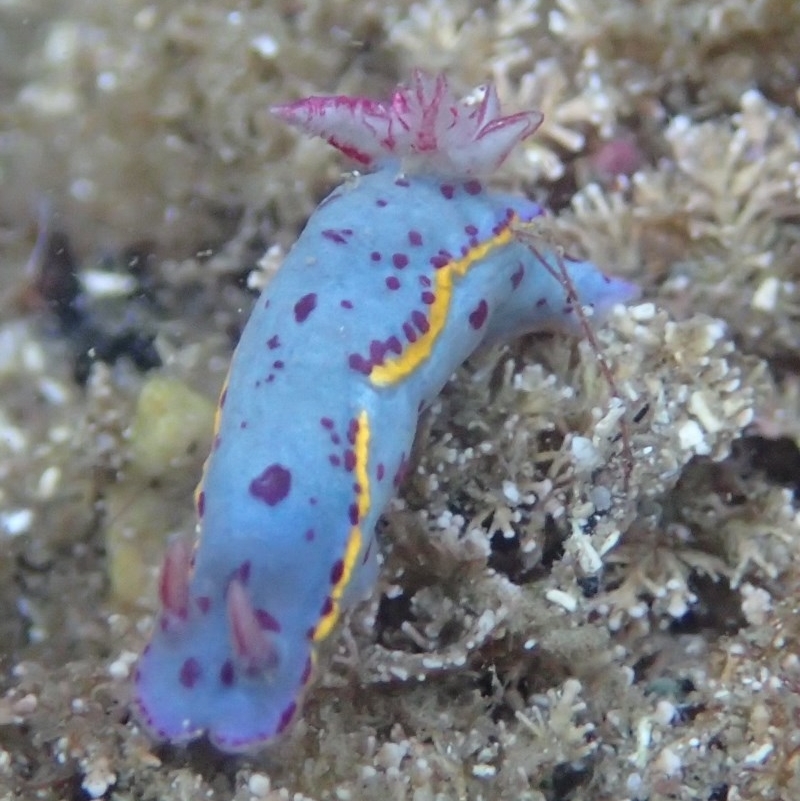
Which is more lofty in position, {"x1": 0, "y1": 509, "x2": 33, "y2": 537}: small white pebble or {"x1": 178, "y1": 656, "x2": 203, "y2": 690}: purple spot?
{"x1": 178, "y1": 656, "x2": 203, "y2": 690}: purple spot

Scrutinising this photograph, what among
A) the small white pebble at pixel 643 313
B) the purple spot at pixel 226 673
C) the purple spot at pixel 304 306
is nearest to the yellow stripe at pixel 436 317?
the purple spot at pixel 304 306

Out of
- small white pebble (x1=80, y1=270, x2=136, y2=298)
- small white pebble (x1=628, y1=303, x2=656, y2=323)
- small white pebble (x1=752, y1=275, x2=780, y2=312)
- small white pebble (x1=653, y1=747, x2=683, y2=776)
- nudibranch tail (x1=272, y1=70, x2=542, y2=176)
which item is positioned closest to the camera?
small white pebble (x1=653, y1=747, x2=683, y2=776)

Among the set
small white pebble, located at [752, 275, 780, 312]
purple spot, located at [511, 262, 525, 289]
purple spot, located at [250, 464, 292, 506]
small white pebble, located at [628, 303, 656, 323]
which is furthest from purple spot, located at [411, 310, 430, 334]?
small white pebble, located at [752, 275, 780, 312]

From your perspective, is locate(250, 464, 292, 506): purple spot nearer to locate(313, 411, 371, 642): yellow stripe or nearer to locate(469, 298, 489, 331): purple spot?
locate(313, 411, 371, 642): yellow stripe

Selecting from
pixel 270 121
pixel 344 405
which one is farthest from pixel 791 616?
pixel 270 121

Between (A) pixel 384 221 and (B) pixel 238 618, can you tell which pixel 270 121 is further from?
(B) pixel 238 618

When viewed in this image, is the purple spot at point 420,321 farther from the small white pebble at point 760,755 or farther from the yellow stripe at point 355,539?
the small white pebble at point 760,755
